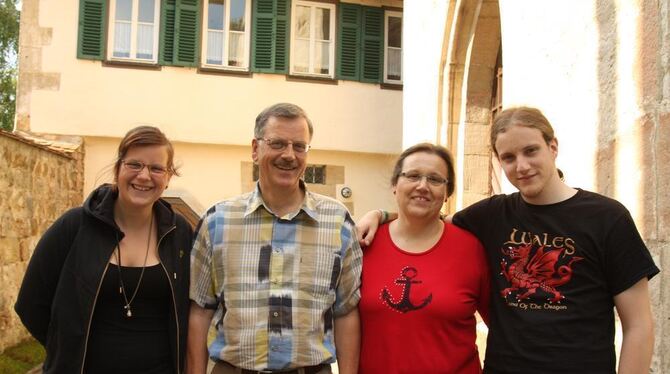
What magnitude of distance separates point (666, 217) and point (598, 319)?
3.41 ft

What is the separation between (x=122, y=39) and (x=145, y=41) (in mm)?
391

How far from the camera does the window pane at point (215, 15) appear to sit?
1152cm

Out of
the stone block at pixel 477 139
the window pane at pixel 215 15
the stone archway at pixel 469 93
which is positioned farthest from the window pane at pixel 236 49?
the stone block at pixel 477 139

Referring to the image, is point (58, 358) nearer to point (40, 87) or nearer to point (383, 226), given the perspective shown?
point (383, 226)

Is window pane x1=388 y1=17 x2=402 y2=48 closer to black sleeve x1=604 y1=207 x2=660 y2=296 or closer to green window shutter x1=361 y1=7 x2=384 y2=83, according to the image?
green window shutter x1=361 y1=7 x2=384 y2=83

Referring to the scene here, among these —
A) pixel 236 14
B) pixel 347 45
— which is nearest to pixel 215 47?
pixel 236 14

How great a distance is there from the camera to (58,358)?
2289 mm

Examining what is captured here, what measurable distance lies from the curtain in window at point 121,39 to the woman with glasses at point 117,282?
9447 mm

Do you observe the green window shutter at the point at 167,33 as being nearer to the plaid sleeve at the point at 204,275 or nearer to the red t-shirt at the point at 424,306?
the plaid sleeve at the point at 204,275

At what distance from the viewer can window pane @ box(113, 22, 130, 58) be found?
11.2m

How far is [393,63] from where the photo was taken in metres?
12.3

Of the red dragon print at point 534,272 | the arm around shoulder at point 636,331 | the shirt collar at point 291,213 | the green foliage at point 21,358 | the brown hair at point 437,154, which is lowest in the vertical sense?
the green foliage at point 21,358

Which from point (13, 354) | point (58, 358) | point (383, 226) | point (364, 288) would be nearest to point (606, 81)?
point (383, 226)

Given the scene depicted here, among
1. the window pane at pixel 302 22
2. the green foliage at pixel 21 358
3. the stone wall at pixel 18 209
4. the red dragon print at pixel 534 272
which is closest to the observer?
the red dragon print at pixel 534 272
